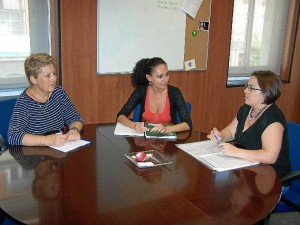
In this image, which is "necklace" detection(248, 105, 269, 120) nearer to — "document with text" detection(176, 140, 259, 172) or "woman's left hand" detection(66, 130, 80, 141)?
"document with text" detection(176, 140, 259, 172)

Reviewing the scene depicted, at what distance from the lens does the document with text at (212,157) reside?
5.55ft

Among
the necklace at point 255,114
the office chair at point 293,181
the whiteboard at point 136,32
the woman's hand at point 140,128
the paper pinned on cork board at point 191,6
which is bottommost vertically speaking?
the office chair at point 293,181

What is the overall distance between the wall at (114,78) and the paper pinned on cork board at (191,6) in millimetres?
244

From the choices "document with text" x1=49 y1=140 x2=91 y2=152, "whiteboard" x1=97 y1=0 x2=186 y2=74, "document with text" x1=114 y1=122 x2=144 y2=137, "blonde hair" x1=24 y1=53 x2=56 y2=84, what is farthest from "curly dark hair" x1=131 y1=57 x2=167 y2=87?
"document with text" x1=49 y1=140 x2=91 y2=152

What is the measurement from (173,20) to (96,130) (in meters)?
1.69

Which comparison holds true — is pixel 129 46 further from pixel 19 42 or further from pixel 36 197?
pixel 36 197

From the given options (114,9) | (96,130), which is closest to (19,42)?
(114,9)

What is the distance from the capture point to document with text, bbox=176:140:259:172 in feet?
5.55

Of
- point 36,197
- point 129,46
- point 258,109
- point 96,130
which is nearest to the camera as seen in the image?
point 36,197

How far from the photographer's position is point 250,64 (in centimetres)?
438

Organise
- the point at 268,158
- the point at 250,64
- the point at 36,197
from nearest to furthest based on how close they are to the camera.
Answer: the point at 36,197 → the point at 268,158 → the point at 250,64

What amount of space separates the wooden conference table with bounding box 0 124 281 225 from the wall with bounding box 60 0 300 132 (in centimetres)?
131

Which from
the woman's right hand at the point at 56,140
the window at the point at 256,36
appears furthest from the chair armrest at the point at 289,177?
the window at the point at 256,36

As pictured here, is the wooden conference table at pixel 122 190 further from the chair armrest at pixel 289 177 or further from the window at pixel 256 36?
the window at pixel 256 36
